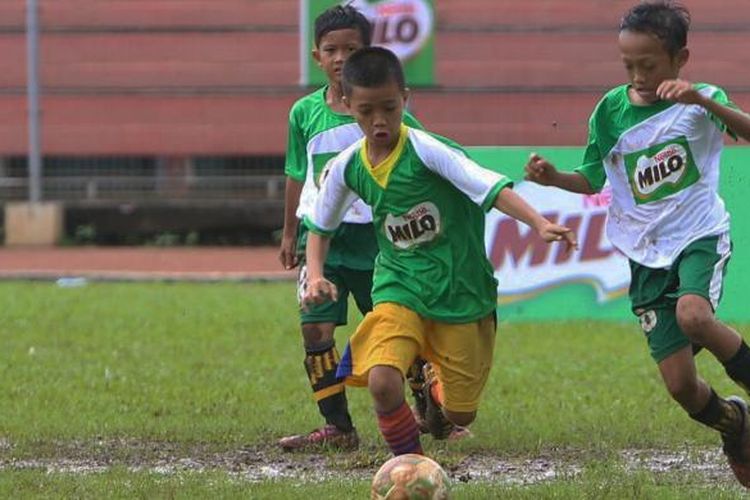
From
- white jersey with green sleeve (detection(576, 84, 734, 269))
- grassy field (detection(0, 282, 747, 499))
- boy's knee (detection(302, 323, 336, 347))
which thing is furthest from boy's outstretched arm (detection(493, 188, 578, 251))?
boy's knee (detection(302, 323, 336, 347))

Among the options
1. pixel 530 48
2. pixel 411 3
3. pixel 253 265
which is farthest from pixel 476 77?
pixel 253 265

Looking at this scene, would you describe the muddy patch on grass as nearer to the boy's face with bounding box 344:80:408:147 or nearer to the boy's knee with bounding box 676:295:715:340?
the boy's knee with bounding box 676:295:715:340

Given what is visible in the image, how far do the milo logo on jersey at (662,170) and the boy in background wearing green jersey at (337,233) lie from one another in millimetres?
1513

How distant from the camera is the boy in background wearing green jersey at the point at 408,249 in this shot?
6180 millimetres

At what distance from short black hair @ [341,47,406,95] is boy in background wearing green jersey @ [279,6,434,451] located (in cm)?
110

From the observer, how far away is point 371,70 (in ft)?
20.3

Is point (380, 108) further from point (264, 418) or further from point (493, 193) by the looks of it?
point (264, 418)

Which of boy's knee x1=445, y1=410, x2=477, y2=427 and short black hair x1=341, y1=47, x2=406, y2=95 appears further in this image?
boy's knee x1=445, y1=410, x2=477, y2=427

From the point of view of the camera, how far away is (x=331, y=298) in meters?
6.09

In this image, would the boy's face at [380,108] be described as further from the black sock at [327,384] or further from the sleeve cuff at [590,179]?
the black sock at [327,384]

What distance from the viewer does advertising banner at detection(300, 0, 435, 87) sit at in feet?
62.4

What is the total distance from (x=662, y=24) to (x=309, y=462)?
96.0 inches

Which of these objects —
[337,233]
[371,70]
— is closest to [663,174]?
[371,70]

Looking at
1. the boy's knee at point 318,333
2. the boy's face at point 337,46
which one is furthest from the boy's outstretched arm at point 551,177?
the boy's knee at point 318,333
